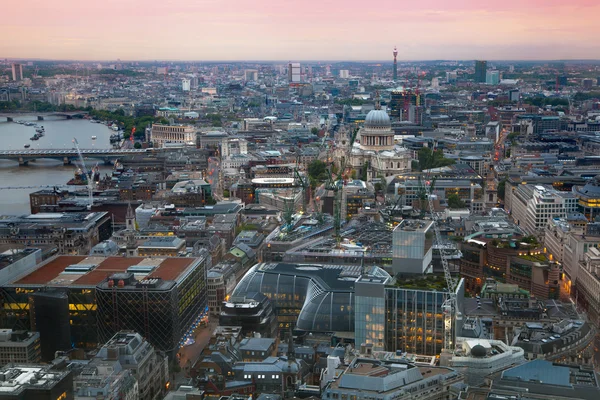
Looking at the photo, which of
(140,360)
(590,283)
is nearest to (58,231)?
(140,360)

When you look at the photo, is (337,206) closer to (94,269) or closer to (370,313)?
(94,269)

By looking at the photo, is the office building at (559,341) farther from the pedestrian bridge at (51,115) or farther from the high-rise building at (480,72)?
the high-rise building at (480,72)

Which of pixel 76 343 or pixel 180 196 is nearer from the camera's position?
pixel 76 343

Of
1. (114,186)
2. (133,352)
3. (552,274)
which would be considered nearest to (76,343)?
(133,352)

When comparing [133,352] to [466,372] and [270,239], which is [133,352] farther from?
[270,239]

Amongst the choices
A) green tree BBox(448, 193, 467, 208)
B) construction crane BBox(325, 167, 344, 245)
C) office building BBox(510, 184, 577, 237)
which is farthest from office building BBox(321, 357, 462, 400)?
green tree BBox(448, 193, 467, 208)

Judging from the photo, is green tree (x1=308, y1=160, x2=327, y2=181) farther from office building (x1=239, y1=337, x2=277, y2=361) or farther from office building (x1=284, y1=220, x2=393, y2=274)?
office building (x1=239, y1=337, x2=277, y2=361)

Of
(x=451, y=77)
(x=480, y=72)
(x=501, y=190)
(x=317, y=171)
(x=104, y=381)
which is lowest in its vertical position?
(x=317, y=171)
